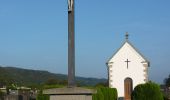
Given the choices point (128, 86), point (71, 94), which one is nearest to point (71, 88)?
point (71, 94)

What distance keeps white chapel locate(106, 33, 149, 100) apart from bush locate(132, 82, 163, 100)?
1181 centimetres

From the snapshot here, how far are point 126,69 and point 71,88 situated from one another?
30693 millimetres

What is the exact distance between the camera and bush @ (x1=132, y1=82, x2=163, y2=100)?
2727 centimetres

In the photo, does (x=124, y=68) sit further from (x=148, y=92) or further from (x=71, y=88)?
(x=71, y=88)

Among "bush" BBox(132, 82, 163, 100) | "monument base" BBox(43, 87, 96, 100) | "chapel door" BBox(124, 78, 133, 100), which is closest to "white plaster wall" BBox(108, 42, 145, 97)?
"chapel door" BBox(124, 78, 133, 100)

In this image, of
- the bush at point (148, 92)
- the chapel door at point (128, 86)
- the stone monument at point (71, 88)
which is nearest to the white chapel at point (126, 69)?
the chapel door at point (128, 86)

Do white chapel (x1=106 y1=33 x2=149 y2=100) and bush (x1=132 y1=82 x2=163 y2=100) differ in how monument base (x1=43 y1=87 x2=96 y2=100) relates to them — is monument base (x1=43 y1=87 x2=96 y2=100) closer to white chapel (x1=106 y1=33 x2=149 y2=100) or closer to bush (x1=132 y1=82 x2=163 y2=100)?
bush (x1=132 y1=82 x2=163 y2=100)

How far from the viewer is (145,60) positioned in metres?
40.8

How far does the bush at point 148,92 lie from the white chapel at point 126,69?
11811mm

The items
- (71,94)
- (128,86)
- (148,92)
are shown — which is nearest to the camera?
(71,94)

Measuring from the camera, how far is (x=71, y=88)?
34.6ft

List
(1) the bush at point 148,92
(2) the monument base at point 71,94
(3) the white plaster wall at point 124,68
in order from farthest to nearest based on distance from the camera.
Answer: (3) the white plaster wall at point 124,68 < (1) the bush at point 148,92 < (2) the monument base at point 71,94

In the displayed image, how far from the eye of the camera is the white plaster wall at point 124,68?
40.4 metres

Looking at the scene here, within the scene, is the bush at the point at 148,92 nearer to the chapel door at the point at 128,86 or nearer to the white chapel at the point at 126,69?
the white chapel at the point at 126,69
